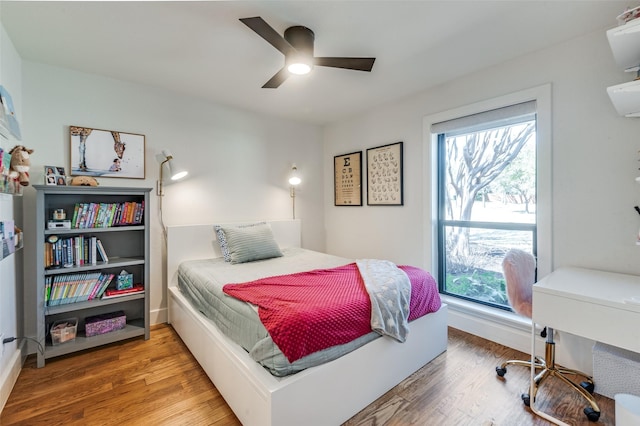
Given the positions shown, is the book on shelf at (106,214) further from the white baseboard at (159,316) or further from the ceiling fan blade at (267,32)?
the ceiling fan blade at (267,32)

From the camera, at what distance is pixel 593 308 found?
143 centimetres

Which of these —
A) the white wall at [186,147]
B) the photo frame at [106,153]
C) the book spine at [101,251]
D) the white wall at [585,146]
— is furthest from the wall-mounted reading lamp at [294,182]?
the book spine at [101,251]

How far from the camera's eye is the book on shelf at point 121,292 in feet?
8.09

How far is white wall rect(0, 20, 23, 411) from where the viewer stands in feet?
6.05

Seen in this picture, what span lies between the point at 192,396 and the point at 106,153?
7.41ft

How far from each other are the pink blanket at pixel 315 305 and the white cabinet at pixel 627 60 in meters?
1.59

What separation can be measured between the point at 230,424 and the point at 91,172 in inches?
96.1

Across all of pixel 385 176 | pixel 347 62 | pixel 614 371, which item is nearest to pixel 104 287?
pixel 347 62

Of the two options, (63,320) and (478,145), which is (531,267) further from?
(63,320)

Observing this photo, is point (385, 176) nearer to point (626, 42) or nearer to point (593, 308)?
point (626, 42)

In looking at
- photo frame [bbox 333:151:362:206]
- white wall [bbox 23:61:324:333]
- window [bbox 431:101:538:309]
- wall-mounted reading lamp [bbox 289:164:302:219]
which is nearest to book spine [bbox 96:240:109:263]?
white wall [bbox 23:61:324:333]

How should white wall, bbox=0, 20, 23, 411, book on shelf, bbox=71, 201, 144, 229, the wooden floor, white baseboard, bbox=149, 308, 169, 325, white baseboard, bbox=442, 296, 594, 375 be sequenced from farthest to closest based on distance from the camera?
white baseboard, bbox=149, 308, 169, 325, book on shelf, bbox=71, 201, 144, 229, white baseboard, bbox=442, 296, 594, 375, white wall, bbox=0, 20, 23, 411, the wooden floor

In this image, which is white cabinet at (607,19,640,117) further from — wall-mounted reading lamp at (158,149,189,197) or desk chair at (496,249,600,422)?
wall-mounted reading lamp at (158,149,189,197)

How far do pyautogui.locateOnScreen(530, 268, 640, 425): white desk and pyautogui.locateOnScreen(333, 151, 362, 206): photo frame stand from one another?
2334 mm
